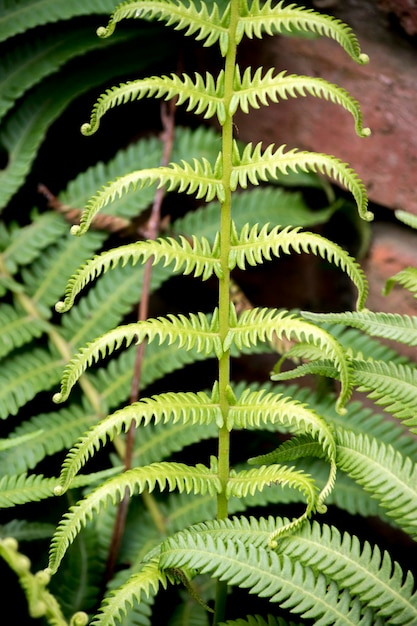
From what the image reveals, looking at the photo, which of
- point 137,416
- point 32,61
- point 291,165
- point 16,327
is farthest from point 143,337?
point 32,61

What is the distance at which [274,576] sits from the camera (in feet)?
3.24

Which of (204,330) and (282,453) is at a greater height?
Answer: (204,330)

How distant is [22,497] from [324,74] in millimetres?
1186

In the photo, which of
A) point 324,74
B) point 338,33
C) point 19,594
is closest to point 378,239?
point 324,74

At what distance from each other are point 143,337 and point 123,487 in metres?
0.23

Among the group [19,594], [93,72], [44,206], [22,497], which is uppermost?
[93,72]

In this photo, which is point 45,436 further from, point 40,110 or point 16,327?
point 40,110

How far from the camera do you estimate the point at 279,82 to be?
3.41 feet

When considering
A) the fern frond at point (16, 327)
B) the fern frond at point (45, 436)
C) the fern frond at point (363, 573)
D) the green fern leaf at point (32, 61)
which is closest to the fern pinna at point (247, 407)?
the fern frond at point (363, 573)

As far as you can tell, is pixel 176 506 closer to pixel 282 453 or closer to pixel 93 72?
pixel 282 453

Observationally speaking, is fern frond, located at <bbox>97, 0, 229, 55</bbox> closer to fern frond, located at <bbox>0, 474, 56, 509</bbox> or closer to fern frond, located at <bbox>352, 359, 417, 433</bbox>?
fern frond, located at <bbox>352, 359, 417, 433</bbox>

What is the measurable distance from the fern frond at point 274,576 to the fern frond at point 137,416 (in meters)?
0.20

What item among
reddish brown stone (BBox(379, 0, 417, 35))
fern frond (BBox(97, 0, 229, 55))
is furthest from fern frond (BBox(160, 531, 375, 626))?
reddish brown stone (BBox(379, 0, 417, 35))

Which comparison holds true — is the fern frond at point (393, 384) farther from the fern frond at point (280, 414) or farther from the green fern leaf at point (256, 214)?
the green fern leaf at point (256, 214)
